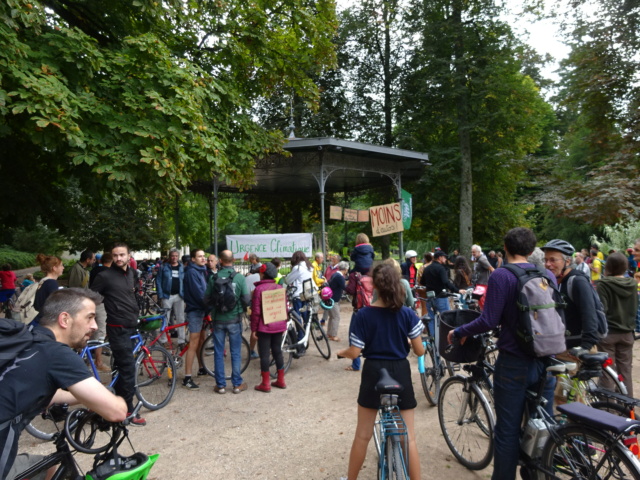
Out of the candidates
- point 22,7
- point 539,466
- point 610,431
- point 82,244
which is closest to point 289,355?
point 539,466

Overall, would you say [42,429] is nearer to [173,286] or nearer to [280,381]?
[280,381]

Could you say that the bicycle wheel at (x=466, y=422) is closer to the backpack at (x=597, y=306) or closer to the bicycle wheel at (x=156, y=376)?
the backpack at (x=597, y=306)

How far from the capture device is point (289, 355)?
675cm

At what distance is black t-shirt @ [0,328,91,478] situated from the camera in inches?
66.1

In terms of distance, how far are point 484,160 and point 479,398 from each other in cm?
1711

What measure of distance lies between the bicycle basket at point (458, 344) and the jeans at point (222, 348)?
3.04 meters

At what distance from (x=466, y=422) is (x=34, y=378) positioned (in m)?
3.19

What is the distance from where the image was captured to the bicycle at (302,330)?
6.69 m

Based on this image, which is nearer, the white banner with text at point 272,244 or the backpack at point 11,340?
the backpack at point 11,340

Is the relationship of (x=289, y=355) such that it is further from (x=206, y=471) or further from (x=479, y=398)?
(x=479, y=398)

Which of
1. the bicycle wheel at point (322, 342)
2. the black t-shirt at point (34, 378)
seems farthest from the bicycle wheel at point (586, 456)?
the bicycle wheel at point (322, 342)

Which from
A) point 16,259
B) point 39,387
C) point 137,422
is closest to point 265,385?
point 137,422

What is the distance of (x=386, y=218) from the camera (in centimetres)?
1292

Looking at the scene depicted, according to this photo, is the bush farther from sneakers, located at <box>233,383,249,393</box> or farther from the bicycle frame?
the bicycle frame
